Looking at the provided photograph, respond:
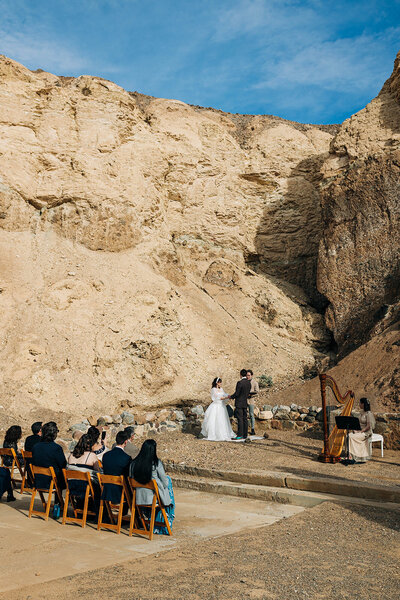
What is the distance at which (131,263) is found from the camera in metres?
23.9

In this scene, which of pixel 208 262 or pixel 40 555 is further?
pixel 208 262

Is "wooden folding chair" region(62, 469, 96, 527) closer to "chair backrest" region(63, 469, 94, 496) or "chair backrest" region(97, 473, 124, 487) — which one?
"chair backrest" region(63, 469, 94, 496)

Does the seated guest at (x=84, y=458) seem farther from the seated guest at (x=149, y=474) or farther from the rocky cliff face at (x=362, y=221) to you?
the rocky cliff face at (x=362, y=221)

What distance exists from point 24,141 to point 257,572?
25135 mm

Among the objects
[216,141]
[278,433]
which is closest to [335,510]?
[278,433]

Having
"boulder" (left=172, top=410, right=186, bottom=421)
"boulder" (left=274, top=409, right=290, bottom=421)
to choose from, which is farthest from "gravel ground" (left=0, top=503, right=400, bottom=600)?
"boulder" (left=172, top=410, right=186, bottom=421)

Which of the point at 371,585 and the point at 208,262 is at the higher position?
the point at 208,262

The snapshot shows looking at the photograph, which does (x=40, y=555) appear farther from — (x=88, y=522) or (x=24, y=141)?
(x=24, y=141)

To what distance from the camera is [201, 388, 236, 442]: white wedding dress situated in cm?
1290

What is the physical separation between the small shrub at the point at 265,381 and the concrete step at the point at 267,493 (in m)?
12.2

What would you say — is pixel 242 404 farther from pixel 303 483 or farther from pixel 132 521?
pixel 132 521

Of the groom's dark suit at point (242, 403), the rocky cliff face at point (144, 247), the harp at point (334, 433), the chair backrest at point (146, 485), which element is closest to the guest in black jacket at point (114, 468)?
the chair backrest at point (146, 485)

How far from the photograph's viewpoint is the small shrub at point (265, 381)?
20.8m

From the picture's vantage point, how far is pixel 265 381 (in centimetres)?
2100
